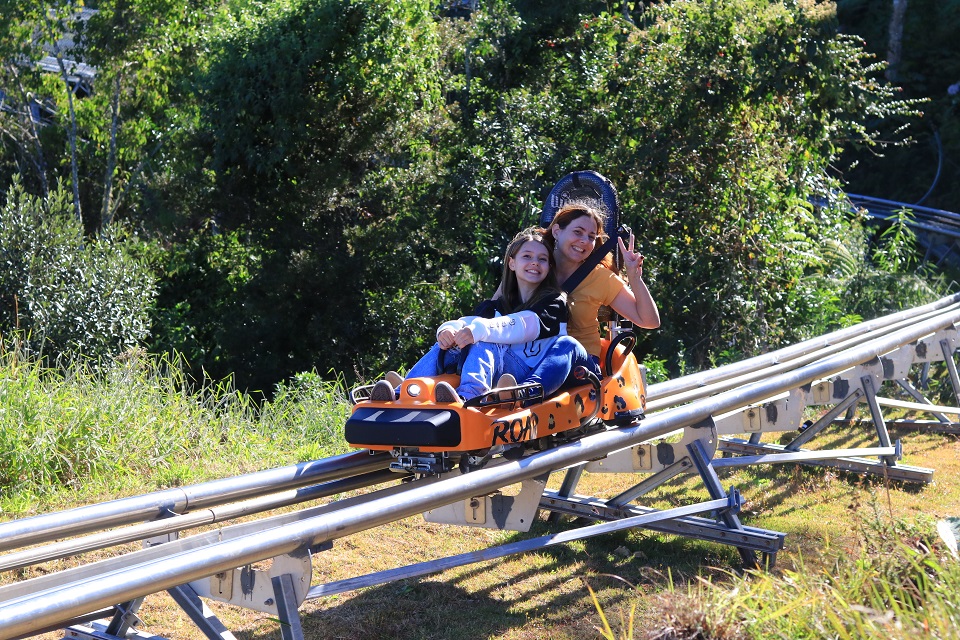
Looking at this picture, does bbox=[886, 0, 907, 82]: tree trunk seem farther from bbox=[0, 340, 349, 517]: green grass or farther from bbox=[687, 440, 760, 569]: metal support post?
bbox=[687, 440, 760, 569]: metal support post

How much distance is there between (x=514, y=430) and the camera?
396 cm

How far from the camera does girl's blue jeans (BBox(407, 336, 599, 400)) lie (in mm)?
4074

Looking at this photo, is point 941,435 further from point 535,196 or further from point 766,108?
point 535,196

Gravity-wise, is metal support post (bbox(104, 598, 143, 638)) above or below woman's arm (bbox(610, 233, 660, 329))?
below

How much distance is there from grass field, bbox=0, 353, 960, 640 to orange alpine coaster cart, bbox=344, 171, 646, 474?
71 centimetres

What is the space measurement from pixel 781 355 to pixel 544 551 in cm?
242

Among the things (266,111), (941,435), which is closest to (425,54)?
(266,111)

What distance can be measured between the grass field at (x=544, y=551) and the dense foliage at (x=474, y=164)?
369 cm

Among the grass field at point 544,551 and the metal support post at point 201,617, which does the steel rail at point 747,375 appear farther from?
the metal support post at point 201,617

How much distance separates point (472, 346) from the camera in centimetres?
421

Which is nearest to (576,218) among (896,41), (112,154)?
(112,154)

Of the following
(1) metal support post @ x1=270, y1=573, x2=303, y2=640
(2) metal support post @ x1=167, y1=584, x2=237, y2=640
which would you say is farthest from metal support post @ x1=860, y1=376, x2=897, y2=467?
(2) metal support post @ x1=167, y1=584, x2=237, y2=640

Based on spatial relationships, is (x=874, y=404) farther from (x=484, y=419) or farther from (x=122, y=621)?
(x=122, y=621)

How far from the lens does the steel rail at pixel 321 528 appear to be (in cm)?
234
